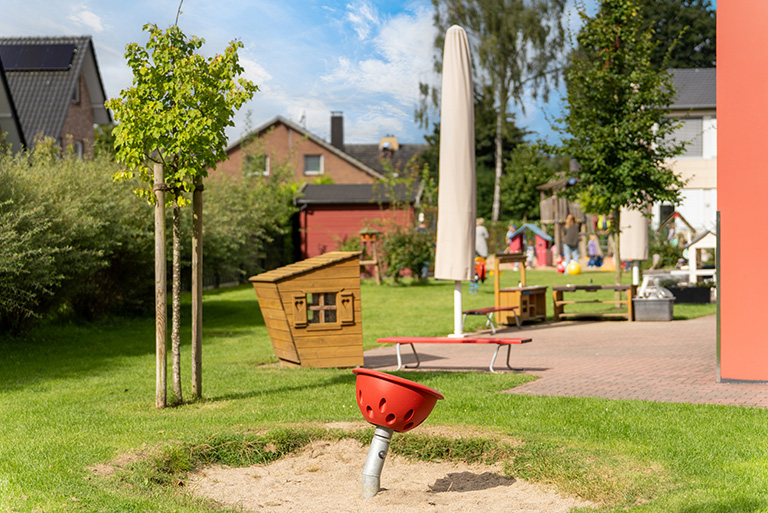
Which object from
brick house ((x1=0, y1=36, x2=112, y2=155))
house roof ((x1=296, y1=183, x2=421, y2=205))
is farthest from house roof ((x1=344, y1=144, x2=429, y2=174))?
brick house ((x1=0, y1=36, x2=112, y2=155))

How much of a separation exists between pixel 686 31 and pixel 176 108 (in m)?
54.7

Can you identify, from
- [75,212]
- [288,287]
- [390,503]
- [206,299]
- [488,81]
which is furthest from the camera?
[488,81]

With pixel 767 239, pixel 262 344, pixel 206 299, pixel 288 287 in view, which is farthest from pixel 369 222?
pixel 767 239

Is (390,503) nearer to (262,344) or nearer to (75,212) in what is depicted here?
(262,344)

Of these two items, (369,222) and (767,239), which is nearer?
(767,239)

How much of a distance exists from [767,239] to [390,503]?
5.26m

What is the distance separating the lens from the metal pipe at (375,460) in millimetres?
5312

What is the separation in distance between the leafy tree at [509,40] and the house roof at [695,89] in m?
6.42

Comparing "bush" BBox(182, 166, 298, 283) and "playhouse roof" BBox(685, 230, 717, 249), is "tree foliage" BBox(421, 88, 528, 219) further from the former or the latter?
"playhouse roof" BBox(685, 230, 717, 249)

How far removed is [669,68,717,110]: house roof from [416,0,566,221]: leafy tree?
642 cm

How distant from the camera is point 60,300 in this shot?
44.9 ft

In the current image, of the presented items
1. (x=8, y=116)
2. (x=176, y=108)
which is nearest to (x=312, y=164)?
(x=8, y=116)

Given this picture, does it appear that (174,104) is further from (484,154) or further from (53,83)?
(484,154)

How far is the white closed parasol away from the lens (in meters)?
11.5
